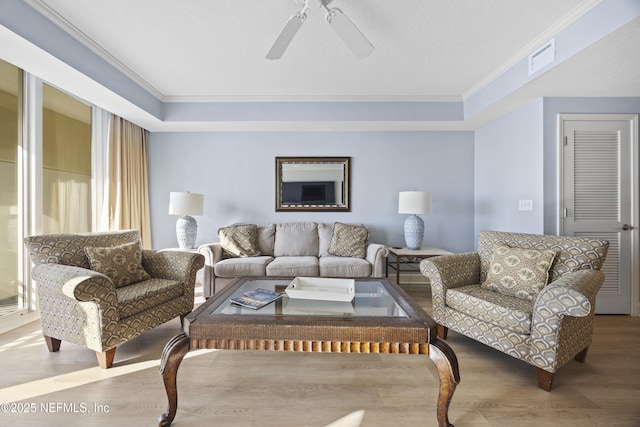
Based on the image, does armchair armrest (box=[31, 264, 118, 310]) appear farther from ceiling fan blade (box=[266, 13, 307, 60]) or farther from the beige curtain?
ceiling fan blade (box=[266, 13, 307, 60])

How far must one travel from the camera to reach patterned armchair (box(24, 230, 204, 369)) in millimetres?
1767

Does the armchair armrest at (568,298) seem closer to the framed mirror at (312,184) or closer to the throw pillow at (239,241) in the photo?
the framed mirror at (312,184)

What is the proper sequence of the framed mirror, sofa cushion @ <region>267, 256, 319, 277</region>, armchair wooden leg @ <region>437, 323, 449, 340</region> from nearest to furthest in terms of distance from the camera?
→ armchair wooden leg @ <region>437, 323, 449, 340</region> → sofa cushion @ <region>267, 256, 319, 277</region> → the framed mirror

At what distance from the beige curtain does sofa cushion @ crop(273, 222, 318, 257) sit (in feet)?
5.85

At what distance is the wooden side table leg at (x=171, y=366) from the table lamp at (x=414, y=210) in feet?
9.09

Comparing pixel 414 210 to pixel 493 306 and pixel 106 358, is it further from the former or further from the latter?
pixel 106 358

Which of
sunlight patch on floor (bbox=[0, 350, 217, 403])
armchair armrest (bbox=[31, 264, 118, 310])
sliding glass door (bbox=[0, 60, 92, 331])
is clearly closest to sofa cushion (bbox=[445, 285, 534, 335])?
sunlight patch on floor (bbox=[0, 350, 217, 403])

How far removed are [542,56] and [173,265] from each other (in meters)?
3.50

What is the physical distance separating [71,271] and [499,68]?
3.88 metres

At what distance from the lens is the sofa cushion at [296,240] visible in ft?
11.7

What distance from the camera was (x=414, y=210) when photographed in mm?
3383

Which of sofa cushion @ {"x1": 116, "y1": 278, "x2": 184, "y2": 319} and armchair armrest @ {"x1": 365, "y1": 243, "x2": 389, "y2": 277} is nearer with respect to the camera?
sofa cushion @ {"x1": 116, "y1": 278, "x2": 184, "y2": 319}

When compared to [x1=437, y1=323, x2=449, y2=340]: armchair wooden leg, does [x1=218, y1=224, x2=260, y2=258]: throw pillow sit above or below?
above

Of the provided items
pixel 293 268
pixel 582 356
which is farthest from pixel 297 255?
pixel 582 356
